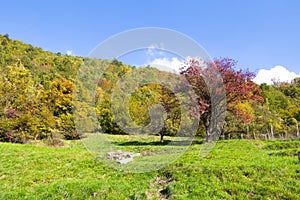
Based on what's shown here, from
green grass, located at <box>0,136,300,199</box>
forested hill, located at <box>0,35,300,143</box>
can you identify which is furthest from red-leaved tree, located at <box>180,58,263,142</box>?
green grass, located at <box>0,136,300,199</box>

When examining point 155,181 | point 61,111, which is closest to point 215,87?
point 155,181

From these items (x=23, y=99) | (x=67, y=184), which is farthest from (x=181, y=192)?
(x=23, y=99)

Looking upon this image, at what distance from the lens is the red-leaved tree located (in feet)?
70.8

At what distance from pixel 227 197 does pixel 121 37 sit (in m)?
8.42

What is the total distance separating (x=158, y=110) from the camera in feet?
86.3

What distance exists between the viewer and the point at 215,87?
847 inches

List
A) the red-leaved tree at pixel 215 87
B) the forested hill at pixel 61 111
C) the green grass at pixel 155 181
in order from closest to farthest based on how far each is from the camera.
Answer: the green grass at pixel 155 181, the red-leaved tree at pixel 215 87, the forested hill at pixel 61 111

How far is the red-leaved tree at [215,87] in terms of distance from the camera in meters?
21.6

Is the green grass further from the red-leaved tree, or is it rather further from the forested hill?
the red-leaved tree

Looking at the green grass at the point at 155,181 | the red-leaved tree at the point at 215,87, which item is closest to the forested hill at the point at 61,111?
the red-leaved tree at the point at 215,87

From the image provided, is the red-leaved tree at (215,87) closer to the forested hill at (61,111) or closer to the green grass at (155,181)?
the forested hill at (61,111)

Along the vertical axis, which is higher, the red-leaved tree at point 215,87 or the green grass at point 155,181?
the red-leaved tree at point 215,87

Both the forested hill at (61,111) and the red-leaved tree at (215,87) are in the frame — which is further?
the forested hill at (61,111)

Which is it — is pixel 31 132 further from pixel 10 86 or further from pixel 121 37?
pixel 121 37
